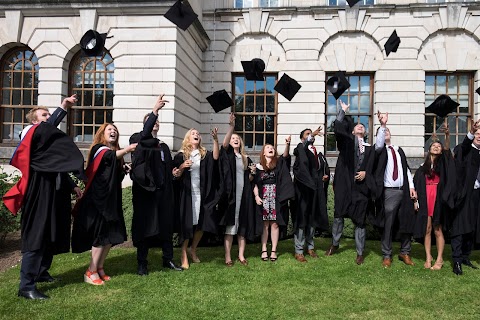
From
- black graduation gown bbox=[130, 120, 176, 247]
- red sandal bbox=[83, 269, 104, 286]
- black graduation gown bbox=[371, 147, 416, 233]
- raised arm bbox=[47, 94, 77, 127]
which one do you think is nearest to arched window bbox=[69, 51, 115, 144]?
black graduation gown bbox=[130, 120, 176, 247]

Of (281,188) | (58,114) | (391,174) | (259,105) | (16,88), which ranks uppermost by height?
(16,88)

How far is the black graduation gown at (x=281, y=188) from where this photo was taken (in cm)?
607

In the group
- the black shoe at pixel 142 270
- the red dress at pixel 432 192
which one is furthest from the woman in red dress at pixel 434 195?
the black shoe at pixel 142 270

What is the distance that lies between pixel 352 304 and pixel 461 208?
8.08 ft

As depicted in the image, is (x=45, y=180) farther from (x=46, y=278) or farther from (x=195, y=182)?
(x=195, y=182)

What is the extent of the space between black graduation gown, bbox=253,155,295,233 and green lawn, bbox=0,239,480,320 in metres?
0.69

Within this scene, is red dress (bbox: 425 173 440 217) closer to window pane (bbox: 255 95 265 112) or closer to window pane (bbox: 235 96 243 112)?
window pane (bbox: 255 95 265 112)

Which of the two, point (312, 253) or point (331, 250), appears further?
point (331, 250)

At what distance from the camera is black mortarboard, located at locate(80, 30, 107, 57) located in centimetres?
795

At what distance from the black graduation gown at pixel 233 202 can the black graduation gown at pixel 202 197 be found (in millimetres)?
121

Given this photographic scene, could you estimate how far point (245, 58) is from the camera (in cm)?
→ 1319

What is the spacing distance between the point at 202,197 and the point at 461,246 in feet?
12.4

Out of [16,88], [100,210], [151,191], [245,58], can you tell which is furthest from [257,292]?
[16,88]

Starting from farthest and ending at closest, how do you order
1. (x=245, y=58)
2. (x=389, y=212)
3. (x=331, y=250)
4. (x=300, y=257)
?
(x=245, y=58), (x=331, y=250), (x=300, y=257), (x=389, y=212)
